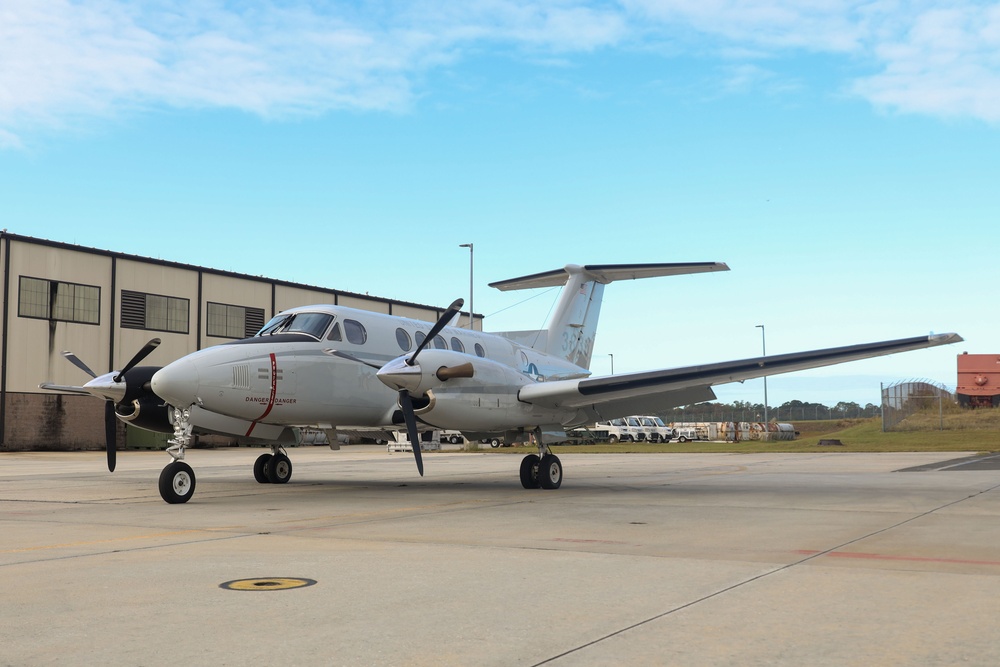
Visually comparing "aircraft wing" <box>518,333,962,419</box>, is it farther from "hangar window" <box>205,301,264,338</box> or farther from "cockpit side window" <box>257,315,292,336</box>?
"hangar window" <box>205,301,264,338</box>

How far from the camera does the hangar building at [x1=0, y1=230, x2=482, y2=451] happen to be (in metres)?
46.4

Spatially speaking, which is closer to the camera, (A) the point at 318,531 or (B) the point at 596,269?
(A) the point at 318,531

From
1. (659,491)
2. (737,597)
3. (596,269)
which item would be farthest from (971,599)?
(596,269)

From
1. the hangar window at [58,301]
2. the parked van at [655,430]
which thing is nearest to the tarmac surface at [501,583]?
the hangar window at [58,301]

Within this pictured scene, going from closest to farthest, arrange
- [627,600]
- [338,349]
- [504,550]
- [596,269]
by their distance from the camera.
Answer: [627,600]
[504,550]
[338,349]
[596,269]

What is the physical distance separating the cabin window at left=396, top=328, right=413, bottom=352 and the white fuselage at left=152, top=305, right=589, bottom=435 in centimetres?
2

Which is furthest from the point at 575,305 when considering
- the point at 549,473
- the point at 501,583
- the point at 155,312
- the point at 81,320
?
the point at 155,312

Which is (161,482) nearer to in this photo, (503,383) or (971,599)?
(503,383)

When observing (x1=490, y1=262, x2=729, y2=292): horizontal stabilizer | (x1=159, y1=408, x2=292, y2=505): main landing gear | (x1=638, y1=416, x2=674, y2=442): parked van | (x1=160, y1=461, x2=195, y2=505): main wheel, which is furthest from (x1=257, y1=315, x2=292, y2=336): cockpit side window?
(x1=638, y1=416, x2=674, y2=442): parked van

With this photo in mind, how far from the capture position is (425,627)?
18.1ft

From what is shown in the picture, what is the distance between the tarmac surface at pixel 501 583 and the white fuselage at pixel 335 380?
1.96 metres

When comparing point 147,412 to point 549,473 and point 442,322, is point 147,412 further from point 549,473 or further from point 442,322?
point 549,473

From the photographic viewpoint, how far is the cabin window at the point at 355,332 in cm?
1747

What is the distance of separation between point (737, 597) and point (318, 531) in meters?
5.87
